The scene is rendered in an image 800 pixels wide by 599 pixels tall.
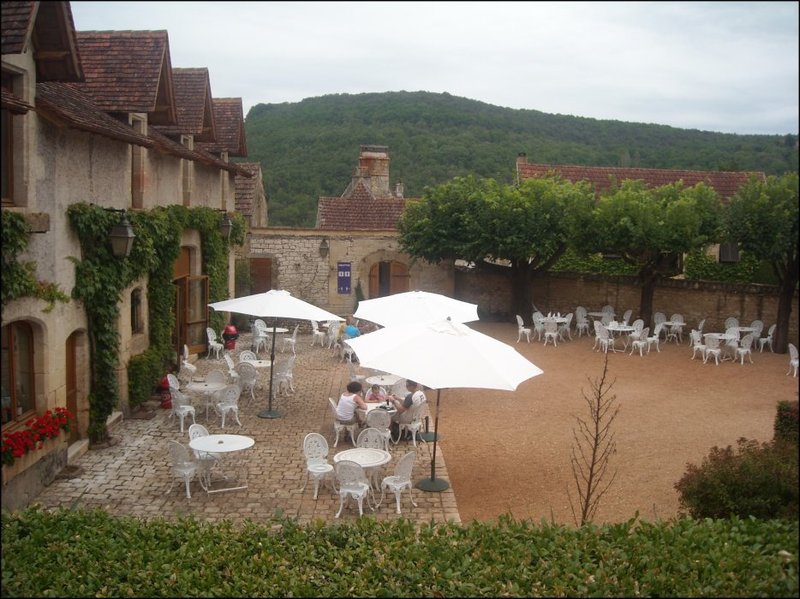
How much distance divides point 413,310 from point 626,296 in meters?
Answer: 11.4

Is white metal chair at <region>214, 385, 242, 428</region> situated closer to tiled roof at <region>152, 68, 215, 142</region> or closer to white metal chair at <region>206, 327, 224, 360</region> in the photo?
white metal chair at <region>206, 327, 224, 360</region>

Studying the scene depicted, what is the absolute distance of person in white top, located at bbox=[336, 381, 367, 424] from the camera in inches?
456

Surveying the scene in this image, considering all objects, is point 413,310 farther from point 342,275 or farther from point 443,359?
point 342,275

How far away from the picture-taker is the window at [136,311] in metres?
13.9

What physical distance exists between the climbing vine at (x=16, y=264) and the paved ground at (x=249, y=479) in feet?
8.48

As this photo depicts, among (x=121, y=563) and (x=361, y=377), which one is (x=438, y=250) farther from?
(x=121, y=563)

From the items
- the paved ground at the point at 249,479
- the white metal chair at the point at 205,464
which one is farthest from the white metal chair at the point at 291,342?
the white metal chair at the point at 205,464

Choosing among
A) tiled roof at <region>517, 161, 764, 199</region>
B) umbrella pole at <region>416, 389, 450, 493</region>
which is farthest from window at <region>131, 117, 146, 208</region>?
tiled roof at <region>517, 161, 764, 199</region>

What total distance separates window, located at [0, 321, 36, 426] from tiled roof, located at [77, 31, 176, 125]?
481cm

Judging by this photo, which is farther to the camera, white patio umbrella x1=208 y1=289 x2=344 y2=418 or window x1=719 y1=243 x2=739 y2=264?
window x1=719 y1=243 x2=739 y2=264

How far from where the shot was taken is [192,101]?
1733cm

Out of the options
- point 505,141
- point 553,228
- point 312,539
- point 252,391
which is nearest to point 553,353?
point 553,228

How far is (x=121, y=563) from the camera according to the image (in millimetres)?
6047

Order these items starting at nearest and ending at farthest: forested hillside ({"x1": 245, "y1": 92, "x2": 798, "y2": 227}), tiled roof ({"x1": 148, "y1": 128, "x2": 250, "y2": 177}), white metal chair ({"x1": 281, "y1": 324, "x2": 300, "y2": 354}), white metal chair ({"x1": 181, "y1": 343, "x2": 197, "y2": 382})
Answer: tiled roof ({"x1": 148, "y1": 128, "x2": 250, "y2": 177})
white metal chair ({"x1": 181, "y1": 343, "x2": 197, "y2": 382})
white metal chair ({"x1": 281, "y1": 324, "x2": 300, "y2": 354})
forested hillside ({"x1": 245, "y1": 92, "x2": 798, "y2": 227})
